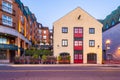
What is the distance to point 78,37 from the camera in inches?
2303

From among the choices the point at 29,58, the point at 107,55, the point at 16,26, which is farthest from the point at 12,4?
the point at 107,55

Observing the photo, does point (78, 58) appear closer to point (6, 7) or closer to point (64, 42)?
point (64, 42)

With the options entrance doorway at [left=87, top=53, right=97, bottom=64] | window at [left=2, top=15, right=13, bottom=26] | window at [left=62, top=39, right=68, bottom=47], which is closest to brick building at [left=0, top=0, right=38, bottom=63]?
window at [left=2, top=15, right=13, bottom=26]

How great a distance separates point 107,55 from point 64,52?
46.7 feet

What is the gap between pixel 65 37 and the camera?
190 ft

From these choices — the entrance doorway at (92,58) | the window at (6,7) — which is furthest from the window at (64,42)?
the window at (6,7)

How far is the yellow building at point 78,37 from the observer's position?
5753 cm

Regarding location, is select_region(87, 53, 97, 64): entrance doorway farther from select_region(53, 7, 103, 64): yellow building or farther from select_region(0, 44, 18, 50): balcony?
select_region(0, 44, 18, 50): balcony

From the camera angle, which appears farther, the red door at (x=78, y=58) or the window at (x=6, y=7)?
the window at (x=6, y=7)

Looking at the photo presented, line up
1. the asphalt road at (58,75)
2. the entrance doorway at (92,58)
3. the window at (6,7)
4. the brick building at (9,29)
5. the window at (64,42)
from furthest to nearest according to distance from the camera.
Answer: the window at (6,7) < the window at (64,42) < the entrance doorway at (92,58) < the brick building at (9,29) < the asphalt road at (58,75)

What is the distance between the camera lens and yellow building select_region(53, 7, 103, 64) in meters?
57.5

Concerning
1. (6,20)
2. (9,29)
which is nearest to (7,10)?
(6,20)

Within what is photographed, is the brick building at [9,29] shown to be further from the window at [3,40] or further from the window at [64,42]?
the window at [64,42]

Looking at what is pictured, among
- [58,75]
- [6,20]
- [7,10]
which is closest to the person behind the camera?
[58,75]
